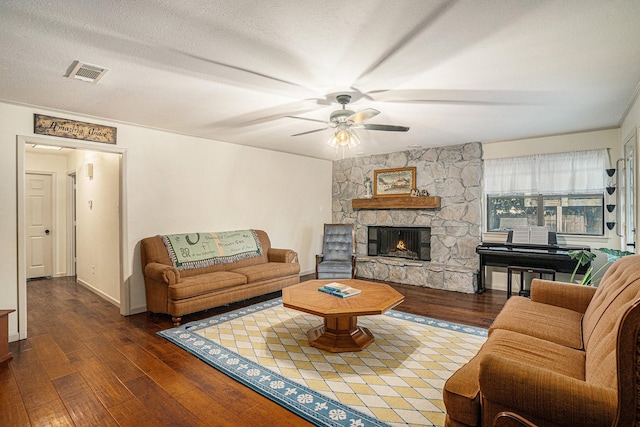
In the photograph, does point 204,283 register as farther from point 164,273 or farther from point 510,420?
point 510,420

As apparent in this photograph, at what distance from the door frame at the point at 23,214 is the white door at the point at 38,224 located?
3.36m

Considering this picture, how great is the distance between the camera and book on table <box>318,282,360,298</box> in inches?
127

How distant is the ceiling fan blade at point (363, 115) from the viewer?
9.37 ft

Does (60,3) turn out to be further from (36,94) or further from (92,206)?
(92,206)

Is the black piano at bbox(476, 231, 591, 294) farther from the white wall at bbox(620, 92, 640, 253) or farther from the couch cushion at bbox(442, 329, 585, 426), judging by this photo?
the couch cushion at bbox(442, 329, 585, 426)

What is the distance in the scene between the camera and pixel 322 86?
112 inches

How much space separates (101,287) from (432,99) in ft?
17.4

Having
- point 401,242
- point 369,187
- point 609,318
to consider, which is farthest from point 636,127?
point 369,187

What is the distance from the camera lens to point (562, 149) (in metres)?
4.80

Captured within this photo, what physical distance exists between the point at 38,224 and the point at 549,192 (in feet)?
29.5

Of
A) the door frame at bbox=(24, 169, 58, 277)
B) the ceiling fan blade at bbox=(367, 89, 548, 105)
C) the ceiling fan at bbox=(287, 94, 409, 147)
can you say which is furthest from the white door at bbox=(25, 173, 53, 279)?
the ceiling fan blade at bbox=(367, 89, 548, 105)

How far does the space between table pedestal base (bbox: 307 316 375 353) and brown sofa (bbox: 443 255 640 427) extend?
122cm

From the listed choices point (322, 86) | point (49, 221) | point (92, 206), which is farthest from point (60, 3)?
point (49, 221)

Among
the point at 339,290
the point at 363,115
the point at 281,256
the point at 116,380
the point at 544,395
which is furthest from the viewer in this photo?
the point at 281,256
